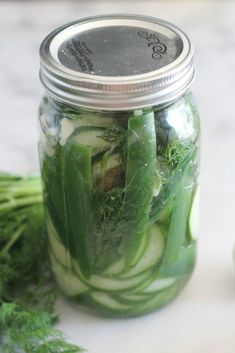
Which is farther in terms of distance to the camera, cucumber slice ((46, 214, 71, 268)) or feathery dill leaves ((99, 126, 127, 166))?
cucumber slice ((46, 214, 71, 268))

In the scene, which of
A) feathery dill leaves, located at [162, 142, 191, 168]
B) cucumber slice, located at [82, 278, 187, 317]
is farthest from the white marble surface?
feathery dill leaves, located at [162, 142, 191, 168]

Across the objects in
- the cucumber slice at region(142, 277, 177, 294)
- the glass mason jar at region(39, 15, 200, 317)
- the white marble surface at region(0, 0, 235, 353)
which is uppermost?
the glass mason jar at region(39, 15, 200, 317)

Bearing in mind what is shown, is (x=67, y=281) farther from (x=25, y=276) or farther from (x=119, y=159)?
(x=119, y=159)

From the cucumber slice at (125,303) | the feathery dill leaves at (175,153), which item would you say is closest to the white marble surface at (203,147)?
the cucumber slice at (125,303)

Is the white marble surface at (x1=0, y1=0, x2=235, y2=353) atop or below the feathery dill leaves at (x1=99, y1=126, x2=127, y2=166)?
below

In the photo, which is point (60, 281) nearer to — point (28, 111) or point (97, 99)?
point (97, 99)

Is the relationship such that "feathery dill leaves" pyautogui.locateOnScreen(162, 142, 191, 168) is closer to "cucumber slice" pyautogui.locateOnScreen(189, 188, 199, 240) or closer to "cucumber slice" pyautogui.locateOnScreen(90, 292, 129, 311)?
"cucumber slice" pyautogui.locateOnScreen(189, 188, 199, 240)
